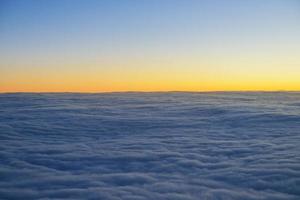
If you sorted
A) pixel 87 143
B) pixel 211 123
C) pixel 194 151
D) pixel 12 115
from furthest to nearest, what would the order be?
pixel 12 115 → pixel 211 123 → pixel 87 143 → pixel 194 151

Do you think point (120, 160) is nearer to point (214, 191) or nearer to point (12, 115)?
point (214, 191)

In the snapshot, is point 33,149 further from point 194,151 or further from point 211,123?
point 211,123

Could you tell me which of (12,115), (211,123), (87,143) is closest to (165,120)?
(211,123)

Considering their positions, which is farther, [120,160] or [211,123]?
[211,123]

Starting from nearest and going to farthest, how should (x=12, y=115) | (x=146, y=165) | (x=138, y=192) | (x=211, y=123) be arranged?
(x=138, y=192)
(x=146, y=165)
(x=211, y=123)
(x=12, y=115)

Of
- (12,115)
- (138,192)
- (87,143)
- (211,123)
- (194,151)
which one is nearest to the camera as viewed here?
(138,192)

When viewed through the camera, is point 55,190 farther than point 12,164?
No

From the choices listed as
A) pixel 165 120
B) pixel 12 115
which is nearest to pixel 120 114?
pixel 165 120
